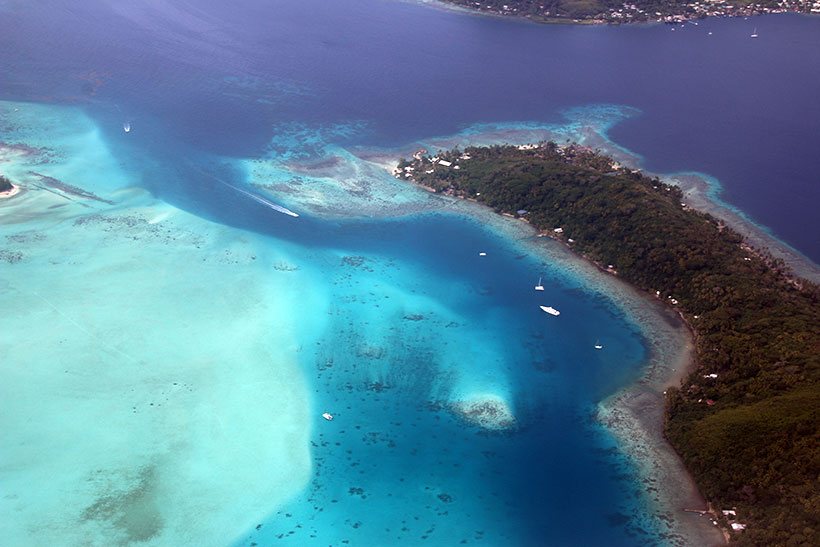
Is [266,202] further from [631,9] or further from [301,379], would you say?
[631,9]

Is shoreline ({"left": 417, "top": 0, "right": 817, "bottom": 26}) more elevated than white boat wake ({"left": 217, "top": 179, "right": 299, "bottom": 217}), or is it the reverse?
shoreline ({"left": 417, "top": 0, "right": 817, "bottom": 26})

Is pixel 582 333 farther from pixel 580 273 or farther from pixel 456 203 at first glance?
pixel 456 203

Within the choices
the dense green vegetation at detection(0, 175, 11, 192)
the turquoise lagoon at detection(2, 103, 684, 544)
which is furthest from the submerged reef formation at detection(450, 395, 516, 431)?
the dense green vegetation at detection(0, 175, 11, 192)

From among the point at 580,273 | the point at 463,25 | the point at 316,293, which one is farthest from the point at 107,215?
the point at 463,25

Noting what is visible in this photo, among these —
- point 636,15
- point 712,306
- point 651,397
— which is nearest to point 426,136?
point 712,306

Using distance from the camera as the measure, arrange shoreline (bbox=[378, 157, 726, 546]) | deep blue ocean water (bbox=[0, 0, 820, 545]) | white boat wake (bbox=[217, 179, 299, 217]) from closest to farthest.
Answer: shoreline (bbox=[378, 157, 726, 546])
deep blue ocean water (bbox=[0, 0, 820, 545])
white boat wake (bbox=[217, 179, 299, 217])

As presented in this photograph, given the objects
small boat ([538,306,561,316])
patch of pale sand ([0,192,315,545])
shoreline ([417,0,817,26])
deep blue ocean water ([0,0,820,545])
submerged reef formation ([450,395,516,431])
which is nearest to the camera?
patch of pale sand ([0,192,315,545])

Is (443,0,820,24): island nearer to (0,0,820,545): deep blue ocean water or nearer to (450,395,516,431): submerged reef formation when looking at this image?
(0,0,820,545): deep blue ocean water
